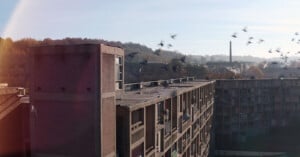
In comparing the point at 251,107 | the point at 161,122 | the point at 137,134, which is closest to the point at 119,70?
the point at 137,134

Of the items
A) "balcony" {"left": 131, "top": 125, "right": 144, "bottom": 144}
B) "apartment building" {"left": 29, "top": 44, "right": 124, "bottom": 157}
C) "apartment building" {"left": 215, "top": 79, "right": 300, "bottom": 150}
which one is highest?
"apartment building" {"left": 29, "top": 44, "right": 124, "bottom": 157}

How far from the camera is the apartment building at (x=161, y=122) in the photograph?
16.8 metres

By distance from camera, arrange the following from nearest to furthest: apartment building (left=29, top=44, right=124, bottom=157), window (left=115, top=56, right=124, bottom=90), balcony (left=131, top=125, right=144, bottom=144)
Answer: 1. apartment building (left=29, top=44, right=124, bottom=157)
2. balcony (left=131, top=125, right=144, bottom=144)
3. window (left=115, top=56, right=124, bottom=90)

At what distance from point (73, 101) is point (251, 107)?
144ft

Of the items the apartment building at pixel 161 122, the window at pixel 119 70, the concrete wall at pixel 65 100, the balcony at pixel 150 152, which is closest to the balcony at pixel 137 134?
the apartment building at pixel 161 122

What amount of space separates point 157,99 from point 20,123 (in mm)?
7439

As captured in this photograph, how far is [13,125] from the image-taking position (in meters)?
15.8

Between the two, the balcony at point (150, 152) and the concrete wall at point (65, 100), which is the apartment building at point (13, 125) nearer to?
the concrete wall at point (65, 100)

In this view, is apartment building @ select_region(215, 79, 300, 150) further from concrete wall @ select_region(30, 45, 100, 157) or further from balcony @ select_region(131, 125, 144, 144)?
concrete wall @ select_region(30, 45, 100, 157)

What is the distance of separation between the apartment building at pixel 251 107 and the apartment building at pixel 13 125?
3889cm

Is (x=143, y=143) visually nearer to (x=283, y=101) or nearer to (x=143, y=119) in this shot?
(x=143, y=119)

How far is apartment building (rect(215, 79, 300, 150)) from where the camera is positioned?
176ft

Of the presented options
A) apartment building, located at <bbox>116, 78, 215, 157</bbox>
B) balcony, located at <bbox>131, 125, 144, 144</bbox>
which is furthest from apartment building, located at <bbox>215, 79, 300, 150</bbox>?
balcony, located at <bbox>131, 125, 144, 144</bbox>

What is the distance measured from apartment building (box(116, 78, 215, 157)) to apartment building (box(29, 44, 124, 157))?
104cm
